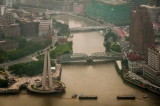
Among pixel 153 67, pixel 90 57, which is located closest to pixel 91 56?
pixel 90 57

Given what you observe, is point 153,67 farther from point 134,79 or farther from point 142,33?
point 142,33

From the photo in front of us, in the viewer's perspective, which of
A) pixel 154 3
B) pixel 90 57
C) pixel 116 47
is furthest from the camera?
pixel 154 3

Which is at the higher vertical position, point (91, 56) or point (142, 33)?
point (142, 33)

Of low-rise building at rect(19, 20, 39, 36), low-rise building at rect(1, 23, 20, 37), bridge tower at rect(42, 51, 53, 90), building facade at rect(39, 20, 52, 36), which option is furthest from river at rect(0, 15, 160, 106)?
low-rise building at rect(19, 20, 39, 36)

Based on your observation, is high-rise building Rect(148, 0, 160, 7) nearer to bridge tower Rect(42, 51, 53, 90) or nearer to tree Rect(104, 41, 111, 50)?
tree Rect(104, 41, 111, 50)

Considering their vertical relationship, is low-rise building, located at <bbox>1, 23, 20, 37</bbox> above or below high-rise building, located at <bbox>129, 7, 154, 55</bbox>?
below

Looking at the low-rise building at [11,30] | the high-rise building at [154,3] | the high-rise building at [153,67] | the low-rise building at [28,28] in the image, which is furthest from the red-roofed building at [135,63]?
the high-rise building at [154,3]

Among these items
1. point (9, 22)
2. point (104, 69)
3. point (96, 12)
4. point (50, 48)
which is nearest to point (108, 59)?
point (104, 69)
